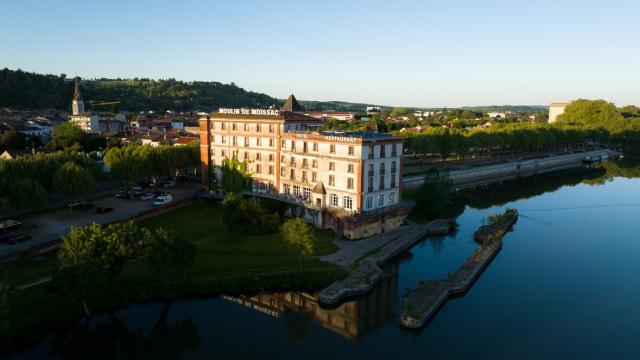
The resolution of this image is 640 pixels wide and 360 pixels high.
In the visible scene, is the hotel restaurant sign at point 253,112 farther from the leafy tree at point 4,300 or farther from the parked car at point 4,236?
the leafy tree at point 4,300

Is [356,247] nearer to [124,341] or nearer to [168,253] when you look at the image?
[168,253]

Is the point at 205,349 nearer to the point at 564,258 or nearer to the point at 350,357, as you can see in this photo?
the point at 350,357

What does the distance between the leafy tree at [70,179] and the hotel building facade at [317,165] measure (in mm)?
18964

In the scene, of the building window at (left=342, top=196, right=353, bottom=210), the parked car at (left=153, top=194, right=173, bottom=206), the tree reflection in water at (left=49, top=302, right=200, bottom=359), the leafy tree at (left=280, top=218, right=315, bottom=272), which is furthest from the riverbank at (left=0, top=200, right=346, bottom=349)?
the parked car at (left=153, top=194, right=173, bottom=206)

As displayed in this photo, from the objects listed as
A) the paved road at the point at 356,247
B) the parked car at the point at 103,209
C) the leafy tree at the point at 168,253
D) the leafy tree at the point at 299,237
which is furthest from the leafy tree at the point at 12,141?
the leafy tree at the point at 299,237

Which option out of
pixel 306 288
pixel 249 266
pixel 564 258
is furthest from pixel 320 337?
pixel 564 258

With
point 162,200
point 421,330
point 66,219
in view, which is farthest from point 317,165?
point 66,219

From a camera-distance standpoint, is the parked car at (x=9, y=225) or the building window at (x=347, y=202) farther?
→ the building window at (x=347, y=202)

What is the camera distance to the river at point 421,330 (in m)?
34.5

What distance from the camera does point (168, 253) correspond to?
39.2m

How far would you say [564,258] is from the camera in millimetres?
55656

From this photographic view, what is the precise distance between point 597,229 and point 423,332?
151 feet

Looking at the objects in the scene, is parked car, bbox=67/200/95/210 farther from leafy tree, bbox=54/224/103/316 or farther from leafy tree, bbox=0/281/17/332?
leafy tree, bbox=0/281/17/332

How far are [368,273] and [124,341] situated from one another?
74.1 feet
